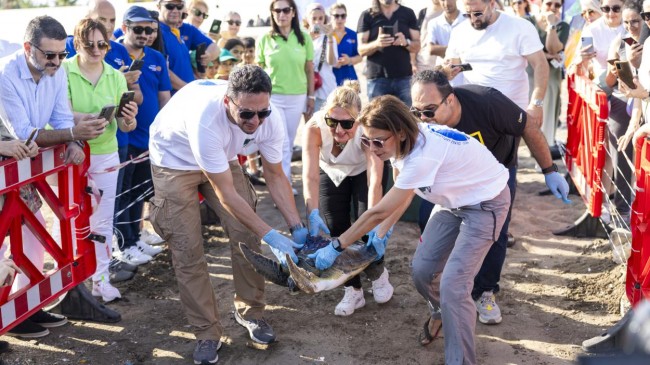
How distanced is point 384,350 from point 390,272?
1.26m

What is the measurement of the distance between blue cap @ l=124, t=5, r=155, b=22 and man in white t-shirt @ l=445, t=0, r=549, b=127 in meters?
2.34

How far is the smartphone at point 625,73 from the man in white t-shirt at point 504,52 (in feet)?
2.92

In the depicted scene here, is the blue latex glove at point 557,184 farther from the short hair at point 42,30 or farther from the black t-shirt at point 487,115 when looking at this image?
the short hair at point 42,30

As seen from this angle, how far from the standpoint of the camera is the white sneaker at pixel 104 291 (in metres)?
5.43

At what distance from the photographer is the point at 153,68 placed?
20.1 ft

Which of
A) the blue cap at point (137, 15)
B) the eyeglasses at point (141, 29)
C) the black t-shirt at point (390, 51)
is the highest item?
the blue cap at point (137, 15)

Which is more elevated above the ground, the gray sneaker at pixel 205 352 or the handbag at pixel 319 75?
the handbag at pixel 319 75

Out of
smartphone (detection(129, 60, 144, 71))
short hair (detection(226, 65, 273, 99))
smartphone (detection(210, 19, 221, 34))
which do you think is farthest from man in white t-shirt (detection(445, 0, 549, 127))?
smartphone (detection(210, 19, 221, 34))

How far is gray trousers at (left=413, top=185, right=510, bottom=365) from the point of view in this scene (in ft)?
13.4

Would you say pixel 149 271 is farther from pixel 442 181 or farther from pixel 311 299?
pixel 442 181

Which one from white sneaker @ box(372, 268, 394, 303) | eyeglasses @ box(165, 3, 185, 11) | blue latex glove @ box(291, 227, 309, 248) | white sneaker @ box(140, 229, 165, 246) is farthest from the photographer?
eyeglasses @ box(165, 3, 185, 11)

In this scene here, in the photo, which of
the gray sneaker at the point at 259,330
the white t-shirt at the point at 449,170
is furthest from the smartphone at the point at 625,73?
the gray sneaker at the point at 259,330

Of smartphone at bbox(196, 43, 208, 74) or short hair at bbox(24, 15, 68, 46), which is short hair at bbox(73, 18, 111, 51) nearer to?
short hair at bbox(24, 15, 68, 46)

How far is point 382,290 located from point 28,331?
90.9 inches
